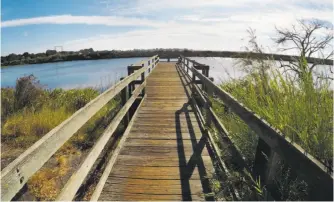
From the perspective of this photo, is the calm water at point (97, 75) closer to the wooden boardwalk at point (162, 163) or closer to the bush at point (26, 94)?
the bush at point (26, 94)

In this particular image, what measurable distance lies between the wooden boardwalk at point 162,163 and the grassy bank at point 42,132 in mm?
1434

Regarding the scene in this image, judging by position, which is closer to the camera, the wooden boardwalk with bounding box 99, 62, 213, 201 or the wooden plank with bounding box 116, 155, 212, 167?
the wooden boardwalk with bounding box 99, 62, 213, 201

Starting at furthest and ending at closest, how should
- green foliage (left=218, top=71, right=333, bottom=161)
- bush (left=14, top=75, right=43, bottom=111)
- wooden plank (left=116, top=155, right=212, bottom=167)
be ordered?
bush (left=14, top=75, right=43, bottom=111) < wooden plank (left=116, top=155, right=212, bottom=167) < green foliage (left=218, top=71, right=333, bottom=161)

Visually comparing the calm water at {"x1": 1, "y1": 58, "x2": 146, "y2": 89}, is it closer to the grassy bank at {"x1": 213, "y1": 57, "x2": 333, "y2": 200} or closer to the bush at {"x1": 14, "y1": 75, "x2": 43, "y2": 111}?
the bush at {"x1": 14, "y1": 75, "x2": 43, "y2": 111}

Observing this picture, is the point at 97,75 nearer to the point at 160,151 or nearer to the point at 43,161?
the point at 160,151

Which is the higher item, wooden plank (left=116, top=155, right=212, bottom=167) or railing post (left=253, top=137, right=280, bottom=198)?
railing post (left=253, top=137, right=280, bottom=198)

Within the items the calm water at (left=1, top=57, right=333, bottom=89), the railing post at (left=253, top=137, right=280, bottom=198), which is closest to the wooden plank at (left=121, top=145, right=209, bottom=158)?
the calm water at (left=1, top=57, right=333, bottom=89)

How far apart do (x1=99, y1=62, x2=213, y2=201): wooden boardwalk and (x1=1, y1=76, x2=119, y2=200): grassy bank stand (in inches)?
56.4

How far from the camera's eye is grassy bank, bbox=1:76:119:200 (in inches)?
165

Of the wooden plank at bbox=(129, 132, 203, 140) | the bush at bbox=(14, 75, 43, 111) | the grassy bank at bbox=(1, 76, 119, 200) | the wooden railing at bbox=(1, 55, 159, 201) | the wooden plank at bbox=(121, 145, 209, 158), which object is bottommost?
the grassy bank at bbox=(1, 76, 119, 200)

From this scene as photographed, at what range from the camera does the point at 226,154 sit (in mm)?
3049

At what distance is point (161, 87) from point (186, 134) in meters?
5.14

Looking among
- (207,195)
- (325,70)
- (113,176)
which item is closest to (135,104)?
(113,176)

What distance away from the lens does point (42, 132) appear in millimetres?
6227
